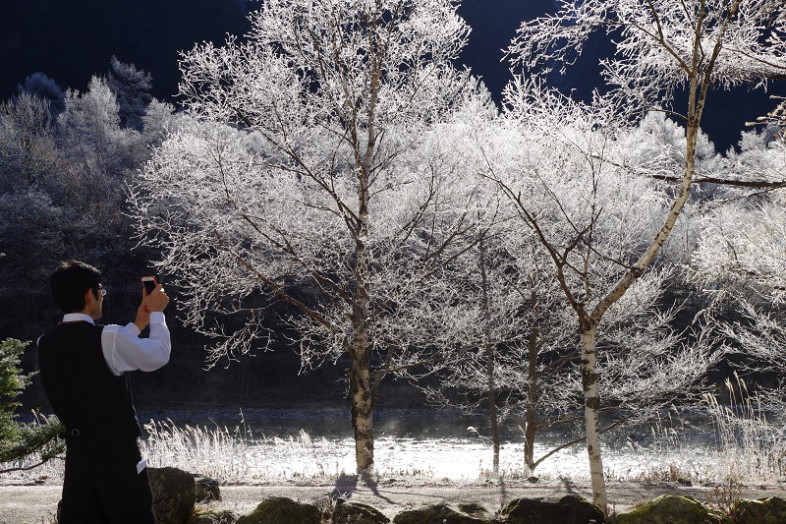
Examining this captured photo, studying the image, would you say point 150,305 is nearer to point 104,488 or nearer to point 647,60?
point 104,488

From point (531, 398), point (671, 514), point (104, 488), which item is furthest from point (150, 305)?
point (531, 398)

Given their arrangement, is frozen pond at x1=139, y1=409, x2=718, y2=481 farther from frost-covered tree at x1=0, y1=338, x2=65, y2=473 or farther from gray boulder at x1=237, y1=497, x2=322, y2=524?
frost-covered tree at x1=0, y1=338, x2=65, y2=473

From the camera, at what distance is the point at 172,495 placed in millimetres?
5402

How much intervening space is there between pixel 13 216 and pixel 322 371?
13.2m

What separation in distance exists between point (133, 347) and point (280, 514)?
2.43m

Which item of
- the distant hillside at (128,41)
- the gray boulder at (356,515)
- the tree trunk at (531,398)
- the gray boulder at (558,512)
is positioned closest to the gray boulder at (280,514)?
the gray boulder at (356,515)

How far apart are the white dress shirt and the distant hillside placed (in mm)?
58669

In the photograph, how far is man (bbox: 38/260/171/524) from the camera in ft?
10.6

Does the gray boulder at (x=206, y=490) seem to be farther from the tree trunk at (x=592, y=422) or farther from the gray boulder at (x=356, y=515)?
the tree trunk at (x=592, y=422)

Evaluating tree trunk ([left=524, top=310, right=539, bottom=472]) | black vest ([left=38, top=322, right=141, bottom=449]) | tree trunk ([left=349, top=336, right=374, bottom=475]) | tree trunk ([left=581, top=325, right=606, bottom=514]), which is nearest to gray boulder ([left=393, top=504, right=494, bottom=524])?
tree trunk ([left=581, top=325, right=606, bottom=514])

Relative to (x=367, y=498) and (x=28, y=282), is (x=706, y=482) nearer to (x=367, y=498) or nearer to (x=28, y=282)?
(x=367, y=498)

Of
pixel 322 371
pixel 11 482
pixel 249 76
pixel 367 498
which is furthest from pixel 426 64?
pixel 322 371

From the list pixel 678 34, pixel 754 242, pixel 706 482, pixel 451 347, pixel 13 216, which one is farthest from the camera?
pixel 13 216

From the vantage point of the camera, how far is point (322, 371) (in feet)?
96.3
